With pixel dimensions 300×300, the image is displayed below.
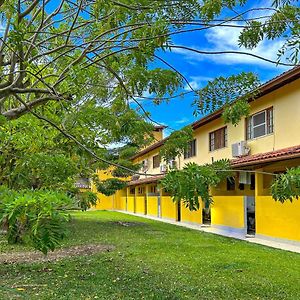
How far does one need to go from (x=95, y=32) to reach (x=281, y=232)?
34.1 feet

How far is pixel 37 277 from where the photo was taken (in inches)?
324

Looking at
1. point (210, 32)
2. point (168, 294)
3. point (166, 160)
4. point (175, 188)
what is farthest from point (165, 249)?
point (175, 188)

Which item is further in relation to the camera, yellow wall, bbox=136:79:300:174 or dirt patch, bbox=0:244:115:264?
yellow wall, bbox=136:79:300:174

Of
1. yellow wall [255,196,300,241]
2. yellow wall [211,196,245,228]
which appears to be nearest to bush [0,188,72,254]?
yellow wall [255,196,300,241]

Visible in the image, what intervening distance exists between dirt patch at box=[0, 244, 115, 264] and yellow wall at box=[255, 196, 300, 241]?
5.60 m

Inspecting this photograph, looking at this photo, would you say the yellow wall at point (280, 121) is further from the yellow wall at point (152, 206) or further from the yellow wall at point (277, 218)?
the yellow wall at point (152, 206)

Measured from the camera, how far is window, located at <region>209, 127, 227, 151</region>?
2055cm

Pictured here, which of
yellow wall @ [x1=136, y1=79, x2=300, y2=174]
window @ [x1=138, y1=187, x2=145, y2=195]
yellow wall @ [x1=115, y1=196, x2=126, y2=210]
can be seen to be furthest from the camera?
yellow wall @ [x1=115, y1=196, x2=126, y2=210]

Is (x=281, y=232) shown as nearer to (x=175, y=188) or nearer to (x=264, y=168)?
Answer: (x=264, y=168)

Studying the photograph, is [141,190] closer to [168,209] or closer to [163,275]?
[168,209]

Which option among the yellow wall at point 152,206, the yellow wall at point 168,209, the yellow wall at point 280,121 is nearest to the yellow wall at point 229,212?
the yellow wall at point 280,121

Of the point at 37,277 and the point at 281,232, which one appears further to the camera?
the point at 281,232

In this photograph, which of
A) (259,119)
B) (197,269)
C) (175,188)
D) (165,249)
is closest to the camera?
(175,188)

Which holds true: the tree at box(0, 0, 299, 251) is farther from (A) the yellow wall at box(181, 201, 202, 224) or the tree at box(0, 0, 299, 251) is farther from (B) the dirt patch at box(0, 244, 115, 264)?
(A) the yellow wall at box(181, 201, 202, 224)
